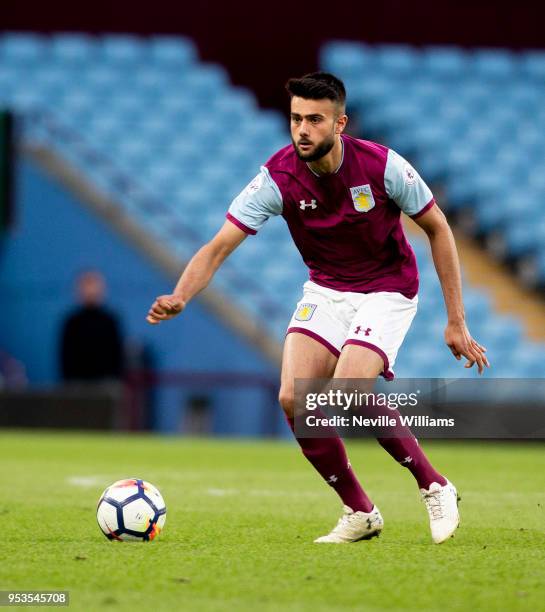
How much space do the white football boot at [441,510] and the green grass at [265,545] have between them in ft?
0.26

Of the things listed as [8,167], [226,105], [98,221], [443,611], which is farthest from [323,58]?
[443,611]

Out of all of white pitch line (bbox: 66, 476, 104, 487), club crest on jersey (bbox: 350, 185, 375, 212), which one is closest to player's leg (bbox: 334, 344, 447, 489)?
club crest on jersey (bbox: 350, 185, 375, 212)

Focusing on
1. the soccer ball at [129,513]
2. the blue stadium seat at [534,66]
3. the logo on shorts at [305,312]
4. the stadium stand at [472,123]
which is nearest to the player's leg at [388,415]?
the logo on shorts at [305,312]

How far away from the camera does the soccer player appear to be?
234 inches

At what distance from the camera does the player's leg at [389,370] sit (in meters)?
5.95

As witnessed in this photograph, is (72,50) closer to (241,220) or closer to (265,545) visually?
(241,220)

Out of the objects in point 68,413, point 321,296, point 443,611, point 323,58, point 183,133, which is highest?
point 323,58

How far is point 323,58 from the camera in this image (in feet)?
66.2

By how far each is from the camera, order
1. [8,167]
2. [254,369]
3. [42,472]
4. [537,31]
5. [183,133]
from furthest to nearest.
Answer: [537,31] → [183,133] → [254,369] → [8,167] → [42,472]

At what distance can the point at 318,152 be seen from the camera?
5.93 m

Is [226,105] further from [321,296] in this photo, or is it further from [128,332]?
[321,296]

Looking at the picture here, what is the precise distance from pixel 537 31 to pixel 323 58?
376 centimetres

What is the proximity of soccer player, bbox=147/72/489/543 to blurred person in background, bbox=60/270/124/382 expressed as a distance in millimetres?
8111

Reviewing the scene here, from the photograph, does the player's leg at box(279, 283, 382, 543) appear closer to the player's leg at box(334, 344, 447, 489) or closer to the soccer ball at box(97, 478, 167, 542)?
the player's leg at box(334, 344, 447, 489)
